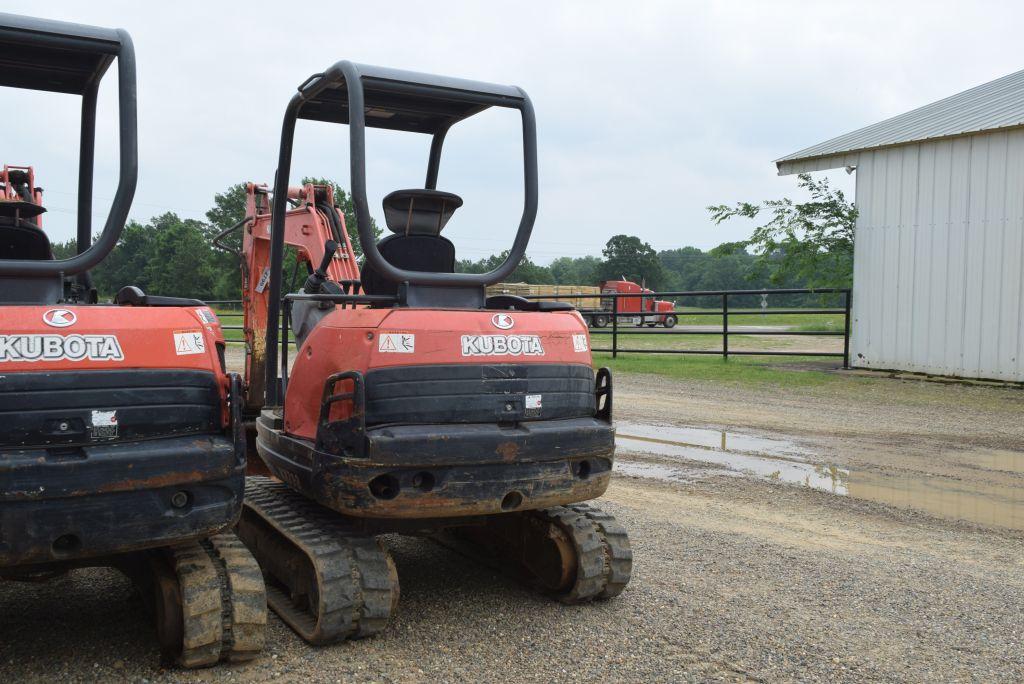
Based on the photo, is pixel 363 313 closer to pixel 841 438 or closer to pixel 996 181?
pixel 841 438

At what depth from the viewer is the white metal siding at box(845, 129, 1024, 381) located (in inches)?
582

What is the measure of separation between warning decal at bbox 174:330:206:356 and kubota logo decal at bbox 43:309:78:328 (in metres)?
0.41

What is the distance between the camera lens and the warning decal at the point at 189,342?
13.1ft

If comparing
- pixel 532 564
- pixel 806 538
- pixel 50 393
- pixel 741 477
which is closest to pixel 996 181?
pixel 741 477

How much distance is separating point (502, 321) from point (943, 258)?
13.2 meters

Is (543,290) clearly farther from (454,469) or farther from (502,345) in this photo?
(454,469)

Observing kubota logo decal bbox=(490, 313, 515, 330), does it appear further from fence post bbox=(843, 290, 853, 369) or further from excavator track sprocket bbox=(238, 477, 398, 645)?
fence post bbox=(843, 290, 853, 369)

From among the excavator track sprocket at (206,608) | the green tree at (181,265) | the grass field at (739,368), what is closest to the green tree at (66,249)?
the excavator track sprocket at (206,608)

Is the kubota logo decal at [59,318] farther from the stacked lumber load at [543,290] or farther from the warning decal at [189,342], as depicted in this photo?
the stacked lumber load at [543,290]

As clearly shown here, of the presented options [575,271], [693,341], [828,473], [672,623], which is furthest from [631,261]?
[672,623]

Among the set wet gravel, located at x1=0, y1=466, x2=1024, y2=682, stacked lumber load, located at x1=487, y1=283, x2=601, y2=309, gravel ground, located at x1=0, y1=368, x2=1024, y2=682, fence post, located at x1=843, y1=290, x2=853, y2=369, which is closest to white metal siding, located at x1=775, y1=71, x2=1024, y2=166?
fence post, located at x1=843, y1=290, x2=853, y2=369

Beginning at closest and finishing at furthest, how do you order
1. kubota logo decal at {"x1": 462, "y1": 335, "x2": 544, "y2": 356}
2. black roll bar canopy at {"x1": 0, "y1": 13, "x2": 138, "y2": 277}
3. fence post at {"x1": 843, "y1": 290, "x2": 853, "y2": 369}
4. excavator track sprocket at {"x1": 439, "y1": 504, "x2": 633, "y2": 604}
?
black roll bar canopy at {"x1": 0, "y1": 13, "x2": 138, "y2": 277}, kubota logo decal at {"x1": 462, "y1": 335, "x2": 544, "y2": 356}, excavator track sprocket at {"x1": 439, "y1": 504, "x2": 633, "y2": 604}, fence post at {"x1": 843, "y1": 290, "x2": 853, "y2": 369}

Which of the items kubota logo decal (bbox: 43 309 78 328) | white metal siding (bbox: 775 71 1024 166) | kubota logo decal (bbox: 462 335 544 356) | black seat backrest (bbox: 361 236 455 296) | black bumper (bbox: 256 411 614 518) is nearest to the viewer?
kubota logo decal (bbox: 43 309 78 328)

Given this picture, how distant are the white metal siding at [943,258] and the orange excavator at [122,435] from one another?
13835 mm
